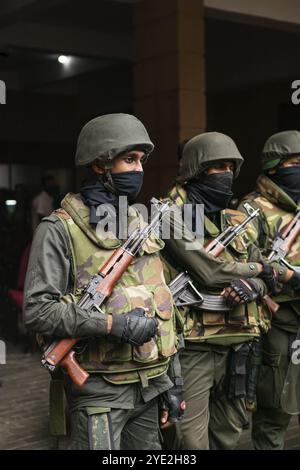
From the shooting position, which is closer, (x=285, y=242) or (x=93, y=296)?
(x=93, y=296)

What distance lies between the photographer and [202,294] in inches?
125

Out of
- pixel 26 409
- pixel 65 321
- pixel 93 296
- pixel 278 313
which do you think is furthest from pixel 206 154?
pixel 26 409

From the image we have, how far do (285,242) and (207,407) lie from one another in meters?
0.91

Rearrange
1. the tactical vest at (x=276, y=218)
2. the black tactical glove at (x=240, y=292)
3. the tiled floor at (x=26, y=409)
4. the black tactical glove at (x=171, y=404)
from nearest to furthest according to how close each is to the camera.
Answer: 1. the black tactical glove at (x=171, y=404)
2. the black tactical glove at (x=240, y=292)
3. the tactical vest at (x=276, y=218)
4. the tiled floor at (x=26, y=409)

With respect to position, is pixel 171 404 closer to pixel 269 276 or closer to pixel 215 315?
pixel 215 315

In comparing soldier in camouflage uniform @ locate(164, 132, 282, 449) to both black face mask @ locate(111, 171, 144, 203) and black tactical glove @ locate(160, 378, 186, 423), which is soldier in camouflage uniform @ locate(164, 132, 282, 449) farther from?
black face mask @ locate(111, 171, 144, 203)

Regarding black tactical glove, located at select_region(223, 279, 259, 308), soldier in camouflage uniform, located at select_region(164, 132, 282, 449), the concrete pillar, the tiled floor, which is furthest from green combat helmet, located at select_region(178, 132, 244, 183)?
the concrete pillar

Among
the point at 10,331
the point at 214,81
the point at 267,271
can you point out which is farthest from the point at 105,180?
the point at 214,81

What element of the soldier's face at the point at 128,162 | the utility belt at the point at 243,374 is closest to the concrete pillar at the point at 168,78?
the utility belt at the point at 243,374

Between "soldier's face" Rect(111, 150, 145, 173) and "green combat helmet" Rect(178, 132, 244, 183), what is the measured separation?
2.14 feet

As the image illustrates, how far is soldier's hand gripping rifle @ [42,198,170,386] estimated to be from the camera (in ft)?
8.00

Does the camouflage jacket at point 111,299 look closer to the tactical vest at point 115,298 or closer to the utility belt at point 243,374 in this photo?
the tactical vest at point 115,298

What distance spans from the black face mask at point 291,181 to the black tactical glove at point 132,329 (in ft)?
5.07

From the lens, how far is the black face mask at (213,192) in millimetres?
3236
